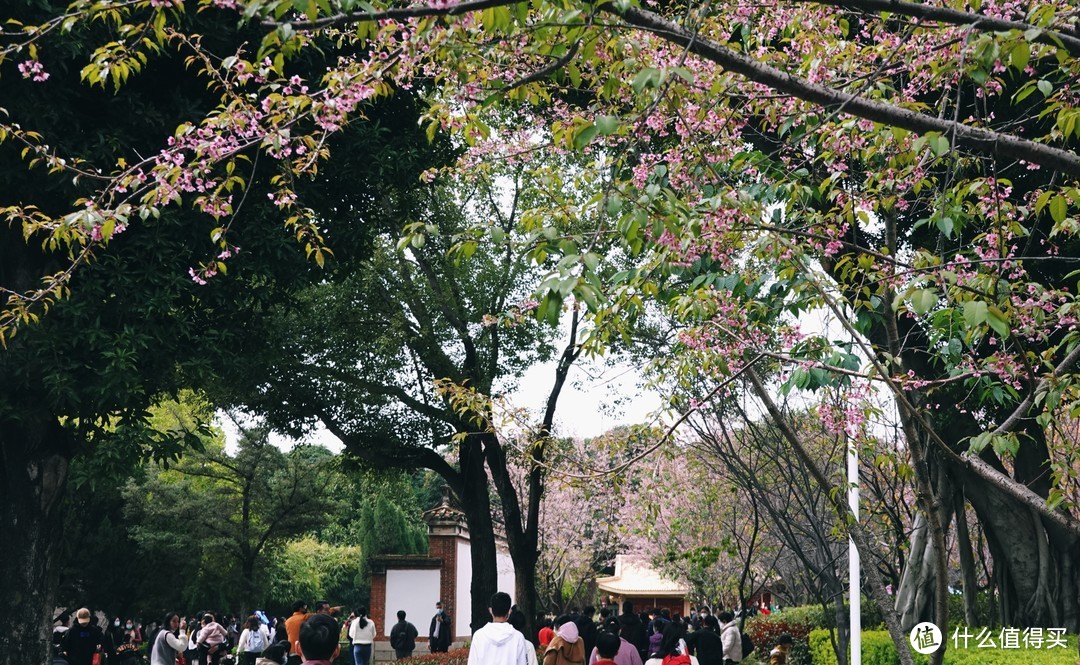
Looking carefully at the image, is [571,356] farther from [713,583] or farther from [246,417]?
[713,583]

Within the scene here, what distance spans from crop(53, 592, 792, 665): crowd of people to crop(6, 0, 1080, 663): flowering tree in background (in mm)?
2188

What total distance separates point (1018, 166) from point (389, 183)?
244 inches

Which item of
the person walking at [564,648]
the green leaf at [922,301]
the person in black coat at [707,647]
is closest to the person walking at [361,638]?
the person in black coat at [707,647]

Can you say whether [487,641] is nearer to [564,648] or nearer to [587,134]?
[564,648]

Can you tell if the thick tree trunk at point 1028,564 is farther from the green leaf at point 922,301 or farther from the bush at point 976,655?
the green leaf at point 922,301

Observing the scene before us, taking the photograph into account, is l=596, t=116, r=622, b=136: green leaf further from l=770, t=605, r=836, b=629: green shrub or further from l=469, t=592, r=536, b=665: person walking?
l=770, t=605, r=836, b=629: green shrub

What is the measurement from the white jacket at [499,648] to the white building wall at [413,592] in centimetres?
2010

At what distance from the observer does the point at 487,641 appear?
7578 millimetres

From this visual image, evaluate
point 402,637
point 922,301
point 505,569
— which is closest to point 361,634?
point 402,637

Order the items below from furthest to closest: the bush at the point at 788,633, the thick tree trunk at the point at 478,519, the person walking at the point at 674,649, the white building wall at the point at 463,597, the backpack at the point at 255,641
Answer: the white building wall at the point at 463,597
the thick tree trunk at the point at 478,519
the bush at the point at 788,633
the backpack at the point at 255,641
the person walking at the point at 674,649

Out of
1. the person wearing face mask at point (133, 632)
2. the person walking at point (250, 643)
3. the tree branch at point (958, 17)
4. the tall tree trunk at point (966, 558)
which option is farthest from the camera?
the person wearing face mask at point (133, 632)

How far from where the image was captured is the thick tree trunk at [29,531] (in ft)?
32.3

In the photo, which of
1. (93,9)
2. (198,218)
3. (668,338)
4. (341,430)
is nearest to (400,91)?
(198,218)

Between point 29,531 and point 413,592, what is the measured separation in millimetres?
17707
